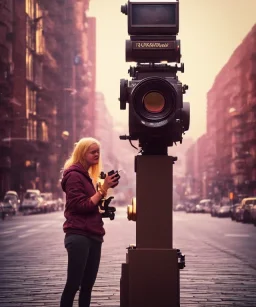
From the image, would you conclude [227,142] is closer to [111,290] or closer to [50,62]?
[50,62]

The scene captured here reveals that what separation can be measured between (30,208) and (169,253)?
221ft

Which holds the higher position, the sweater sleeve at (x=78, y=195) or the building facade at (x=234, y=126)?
the building facade at (x=234, y=126)

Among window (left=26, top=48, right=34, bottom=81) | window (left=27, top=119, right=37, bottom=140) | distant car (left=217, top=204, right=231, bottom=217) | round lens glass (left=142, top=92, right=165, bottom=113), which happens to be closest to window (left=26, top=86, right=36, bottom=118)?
window (left=27, top=119, right=37, bottom=140)

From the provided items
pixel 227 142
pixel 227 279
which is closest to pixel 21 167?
pixel 227 142

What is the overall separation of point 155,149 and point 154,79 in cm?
60

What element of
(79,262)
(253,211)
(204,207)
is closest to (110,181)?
(79,262)

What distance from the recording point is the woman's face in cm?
659

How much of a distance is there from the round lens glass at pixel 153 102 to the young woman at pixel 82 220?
54 cm

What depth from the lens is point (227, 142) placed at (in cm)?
13750

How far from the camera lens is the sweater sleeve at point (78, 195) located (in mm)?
6387

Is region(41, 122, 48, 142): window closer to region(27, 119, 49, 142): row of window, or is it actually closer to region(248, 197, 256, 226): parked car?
region(27, 119, 49, 142): row of window

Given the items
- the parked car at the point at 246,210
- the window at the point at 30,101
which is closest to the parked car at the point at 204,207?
the window at the point at 30,101

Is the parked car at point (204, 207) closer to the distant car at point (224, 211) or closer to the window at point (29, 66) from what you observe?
the distant car at point (224, 211)

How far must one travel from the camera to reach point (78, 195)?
6414mm
